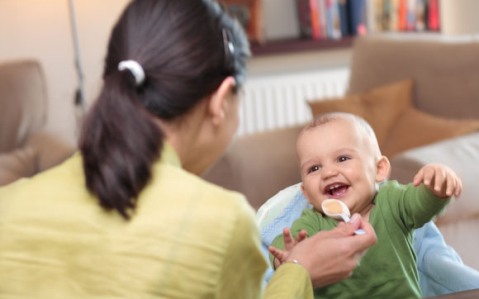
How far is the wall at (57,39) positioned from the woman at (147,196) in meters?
2.72

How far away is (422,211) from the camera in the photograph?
1256mm

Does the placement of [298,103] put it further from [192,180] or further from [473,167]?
[192,180]

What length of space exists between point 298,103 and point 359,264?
2.74 meters

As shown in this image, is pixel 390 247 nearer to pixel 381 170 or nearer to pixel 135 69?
pixel 381 170

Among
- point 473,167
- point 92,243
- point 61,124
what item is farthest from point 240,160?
point 92,243

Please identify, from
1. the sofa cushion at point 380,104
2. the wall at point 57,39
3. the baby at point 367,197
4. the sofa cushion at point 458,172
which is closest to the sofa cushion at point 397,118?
the sofa cushion at point 380,104

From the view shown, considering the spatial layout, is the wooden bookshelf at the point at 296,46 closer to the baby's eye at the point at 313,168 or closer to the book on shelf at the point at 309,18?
the book on shelf at the point at 309,18

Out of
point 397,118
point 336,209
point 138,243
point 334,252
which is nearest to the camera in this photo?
point 138,243

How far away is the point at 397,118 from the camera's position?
9.16 feet

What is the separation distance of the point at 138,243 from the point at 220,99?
0.62 ft

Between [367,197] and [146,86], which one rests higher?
[146,86]

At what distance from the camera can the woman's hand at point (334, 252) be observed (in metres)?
1.13

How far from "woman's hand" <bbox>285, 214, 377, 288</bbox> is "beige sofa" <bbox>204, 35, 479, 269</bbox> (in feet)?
3.37

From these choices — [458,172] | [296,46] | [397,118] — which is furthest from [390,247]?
[296,46]
